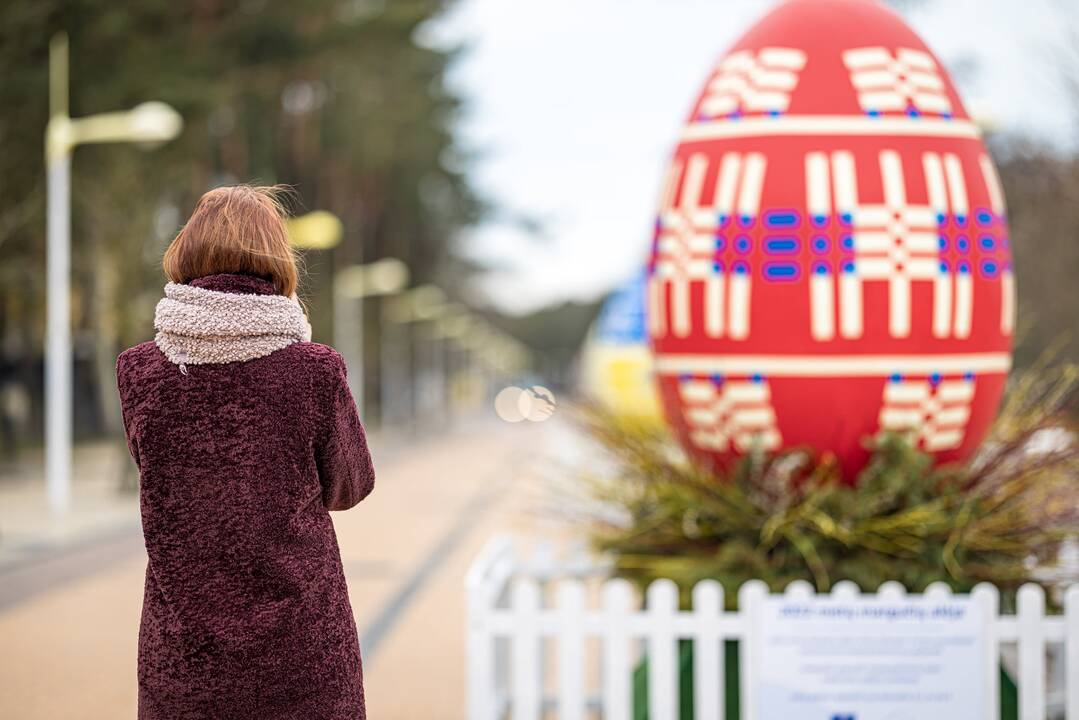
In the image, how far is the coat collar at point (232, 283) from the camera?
2.51 metres

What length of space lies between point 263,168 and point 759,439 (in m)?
32.6

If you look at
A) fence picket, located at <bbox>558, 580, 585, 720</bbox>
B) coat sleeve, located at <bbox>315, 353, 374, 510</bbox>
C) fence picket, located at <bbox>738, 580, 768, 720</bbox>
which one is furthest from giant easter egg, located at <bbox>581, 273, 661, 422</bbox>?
coat sleeve, located at <bbox>315, 353, 374, 510</bbox>

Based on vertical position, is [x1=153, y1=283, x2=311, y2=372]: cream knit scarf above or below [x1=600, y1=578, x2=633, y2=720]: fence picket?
above

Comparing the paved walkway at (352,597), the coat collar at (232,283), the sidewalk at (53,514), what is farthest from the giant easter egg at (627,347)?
the coat collar at (232,283)

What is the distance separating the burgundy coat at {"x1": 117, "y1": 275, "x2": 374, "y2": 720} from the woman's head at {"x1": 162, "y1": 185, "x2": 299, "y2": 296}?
0.03 metres

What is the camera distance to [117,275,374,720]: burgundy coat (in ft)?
8.13

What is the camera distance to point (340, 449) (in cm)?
254

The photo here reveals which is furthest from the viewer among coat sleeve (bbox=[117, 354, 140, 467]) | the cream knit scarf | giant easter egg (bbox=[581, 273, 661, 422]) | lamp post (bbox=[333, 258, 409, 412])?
lamp post (bbox=[333, 258, 409, 412])

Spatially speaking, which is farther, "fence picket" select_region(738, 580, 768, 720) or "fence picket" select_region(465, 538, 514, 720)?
"fence picket" select_region(465, 538, 514, 720)

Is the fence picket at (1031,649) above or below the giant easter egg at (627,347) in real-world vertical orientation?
below

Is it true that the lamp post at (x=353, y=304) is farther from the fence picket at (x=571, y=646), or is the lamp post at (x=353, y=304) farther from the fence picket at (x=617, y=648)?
the fence picket at (x=617, y=648)

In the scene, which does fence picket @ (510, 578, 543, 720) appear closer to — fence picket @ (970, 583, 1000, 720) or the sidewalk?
fence picket @ (970, 583, 1000, 720)

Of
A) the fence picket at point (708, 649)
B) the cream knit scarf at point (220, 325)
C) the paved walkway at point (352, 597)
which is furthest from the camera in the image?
the paved walkway at point (352, 597)

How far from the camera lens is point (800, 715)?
13.5ft
